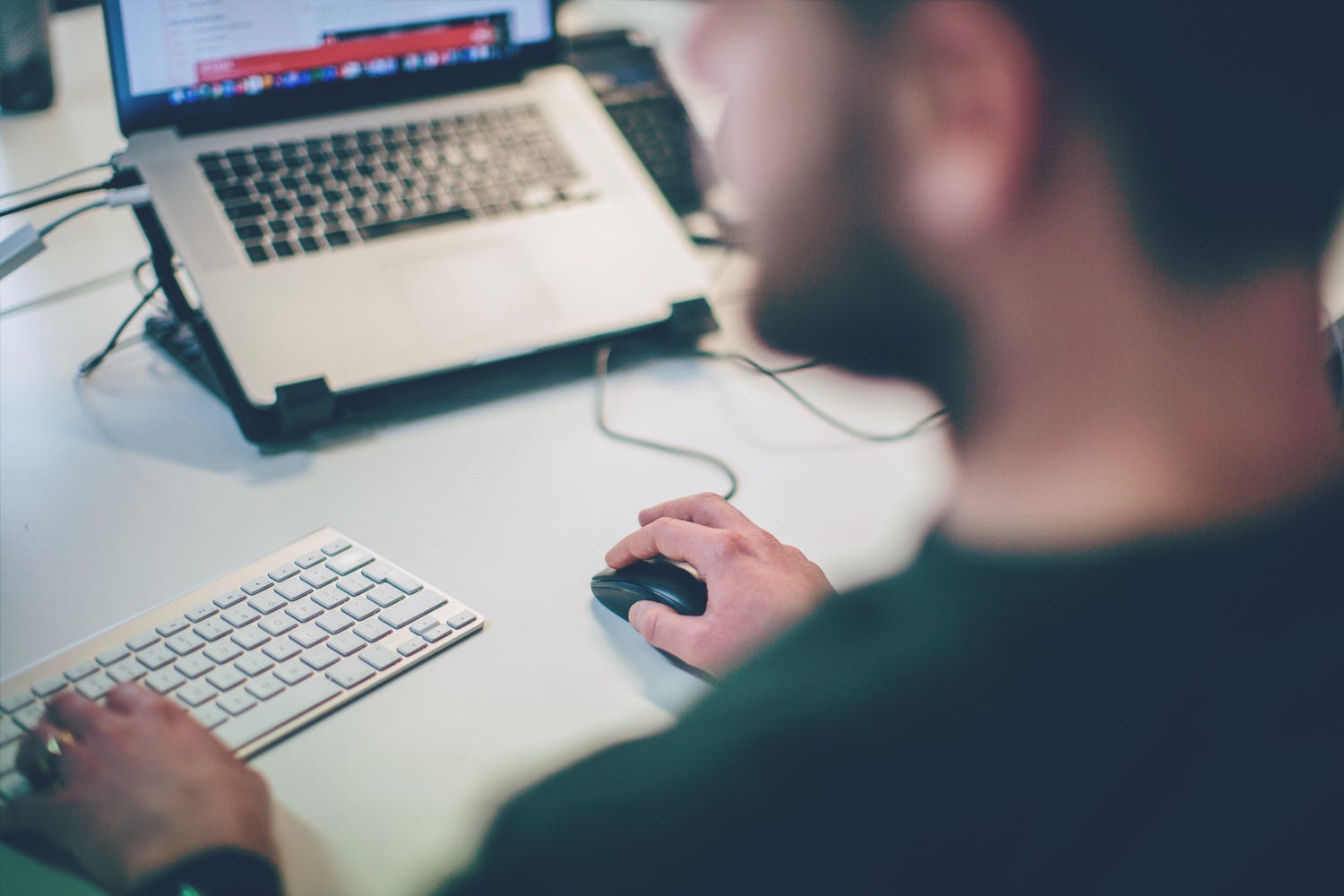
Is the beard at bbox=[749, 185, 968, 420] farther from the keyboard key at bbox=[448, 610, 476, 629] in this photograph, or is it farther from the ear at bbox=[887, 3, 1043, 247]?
the keyboard key at bbox=[448, 610, 476, 629]

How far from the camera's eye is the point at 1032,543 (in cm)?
47

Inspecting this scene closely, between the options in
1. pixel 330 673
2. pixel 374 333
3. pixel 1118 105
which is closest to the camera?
pixel 1118 105

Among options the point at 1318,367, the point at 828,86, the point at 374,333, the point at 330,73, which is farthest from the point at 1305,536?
the point at 330,73

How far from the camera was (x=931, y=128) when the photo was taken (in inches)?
16.4

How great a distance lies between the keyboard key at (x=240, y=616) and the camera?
54 centimetres

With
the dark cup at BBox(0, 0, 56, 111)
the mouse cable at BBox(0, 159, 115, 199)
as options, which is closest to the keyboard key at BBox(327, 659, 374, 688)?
the mouse cable at BBox(0, 159, 115, 199)

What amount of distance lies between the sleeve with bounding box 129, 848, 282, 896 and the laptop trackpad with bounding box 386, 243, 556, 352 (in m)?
0.43

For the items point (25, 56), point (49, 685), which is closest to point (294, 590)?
point (49, 685)

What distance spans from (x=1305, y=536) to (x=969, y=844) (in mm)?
213

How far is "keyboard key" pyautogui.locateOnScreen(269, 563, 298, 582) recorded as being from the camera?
58 cm

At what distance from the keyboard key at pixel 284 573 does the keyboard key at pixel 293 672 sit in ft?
0.22

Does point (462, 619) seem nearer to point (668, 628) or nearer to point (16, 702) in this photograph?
Result: point (668, 628)

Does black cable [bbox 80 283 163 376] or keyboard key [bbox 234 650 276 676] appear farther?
black cable [bbox 80 283 163 376]

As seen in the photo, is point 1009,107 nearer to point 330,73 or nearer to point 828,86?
point 828,86
